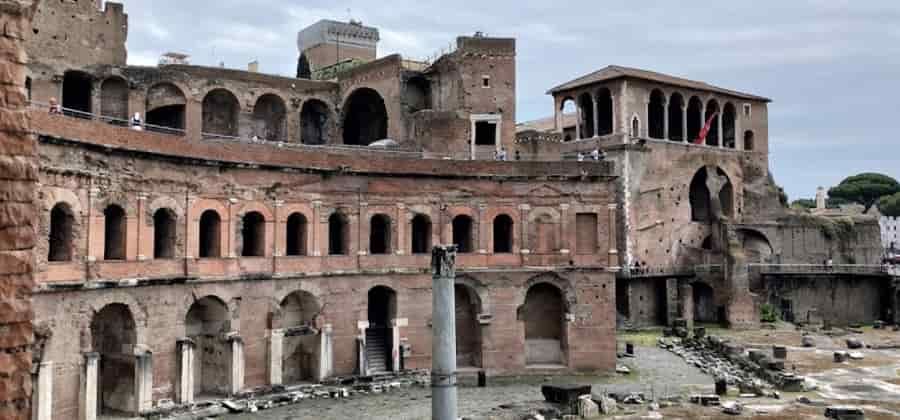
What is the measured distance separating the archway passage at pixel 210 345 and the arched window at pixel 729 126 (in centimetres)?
4169

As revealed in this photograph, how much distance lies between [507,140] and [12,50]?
106ft

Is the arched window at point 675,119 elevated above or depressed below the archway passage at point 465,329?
above

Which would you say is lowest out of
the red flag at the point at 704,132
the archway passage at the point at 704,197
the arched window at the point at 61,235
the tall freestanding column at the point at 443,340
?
the tall freestanding column at the point at 443,340

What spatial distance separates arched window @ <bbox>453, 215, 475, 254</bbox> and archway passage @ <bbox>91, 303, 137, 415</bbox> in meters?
13.0

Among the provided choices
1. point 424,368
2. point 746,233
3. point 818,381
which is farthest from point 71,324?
point 746,233

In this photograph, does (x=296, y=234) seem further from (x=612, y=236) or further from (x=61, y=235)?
(x=612, y=236)

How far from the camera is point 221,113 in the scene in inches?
1510

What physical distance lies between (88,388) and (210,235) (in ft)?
22.9

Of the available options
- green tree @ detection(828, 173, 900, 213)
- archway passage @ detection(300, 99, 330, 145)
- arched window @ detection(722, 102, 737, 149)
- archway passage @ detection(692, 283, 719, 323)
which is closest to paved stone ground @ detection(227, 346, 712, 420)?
archway passage @ detection(692, 283, 719, 323)

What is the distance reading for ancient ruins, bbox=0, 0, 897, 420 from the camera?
22.3 metres

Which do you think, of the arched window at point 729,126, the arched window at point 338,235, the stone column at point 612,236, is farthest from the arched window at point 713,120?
the arched window at point 338,235

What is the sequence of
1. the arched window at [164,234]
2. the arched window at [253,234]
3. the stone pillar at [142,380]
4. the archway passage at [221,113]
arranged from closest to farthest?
the stone pillar at [142,380], the arched window at [164,234], the arched window at [253,234], the archway passage at [221,113]

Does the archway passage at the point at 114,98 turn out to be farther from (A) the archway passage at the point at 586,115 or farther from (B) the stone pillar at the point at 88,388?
(A) the archway passage at the point at 586,115

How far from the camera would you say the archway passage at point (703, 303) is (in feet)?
165
